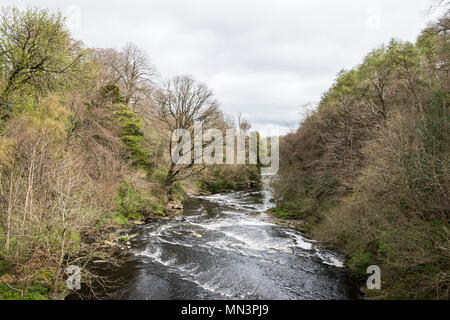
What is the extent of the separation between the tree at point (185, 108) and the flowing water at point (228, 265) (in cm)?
639

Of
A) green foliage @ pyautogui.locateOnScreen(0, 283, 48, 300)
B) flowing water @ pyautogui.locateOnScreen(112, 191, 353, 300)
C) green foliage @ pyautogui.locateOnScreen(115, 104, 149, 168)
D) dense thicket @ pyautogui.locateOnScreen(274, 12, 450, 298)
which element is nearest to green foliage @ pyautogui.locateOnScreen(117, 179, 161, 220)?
flowing water @ pyautogui.locateOnScreen(112, 191, 353, 300)

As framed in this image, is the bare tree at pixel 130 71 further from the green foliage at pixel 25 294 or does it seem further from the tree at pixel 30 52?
the green foliage at pixel 25 294

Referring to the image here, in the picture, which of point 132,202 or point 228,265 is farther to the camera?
point 132,202

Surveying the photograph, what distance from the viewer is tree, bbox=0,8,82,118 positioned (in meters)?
8.69

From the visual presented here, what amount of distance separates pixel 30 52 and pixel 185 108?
11545 mm

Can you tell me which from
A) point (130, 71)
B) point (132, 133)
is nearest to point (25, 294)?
point (132, 133)

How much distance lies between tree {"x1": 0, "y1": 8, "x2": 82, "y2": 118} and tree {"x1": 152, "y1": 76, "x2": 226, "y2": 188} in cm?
1009

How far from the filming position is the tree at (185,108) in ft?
64.3

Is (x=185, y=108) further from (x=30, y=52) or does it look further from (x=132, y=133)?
(x=30, y=52)

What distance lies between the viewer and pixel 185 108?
19.8 meters

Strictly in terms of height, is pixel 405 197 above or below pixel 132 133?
below

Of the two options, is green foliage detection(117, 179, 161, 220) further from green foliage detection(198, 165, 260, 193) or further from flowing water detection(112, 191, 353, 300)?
green foliage detection(198, 165, 260, 193)

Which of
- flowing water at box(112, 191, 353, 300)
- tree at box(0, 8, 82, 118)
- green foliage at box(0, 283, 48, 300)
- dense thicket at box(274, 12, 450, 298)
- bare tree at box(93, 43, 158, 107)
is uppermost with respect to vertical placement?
bare tree at box(93, 43, 158, 107)

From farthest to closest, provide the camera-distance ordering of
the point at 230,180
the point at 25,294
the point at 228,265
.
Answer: the point at 230,180, the point at 228,265, the point at 25,294
